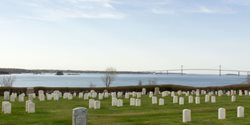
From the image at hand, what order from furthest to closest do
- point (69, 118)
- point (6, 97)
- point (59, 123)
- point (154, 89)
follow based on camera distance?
point (154, 89), point (6, 97), point (69, 118), point (59, 123)

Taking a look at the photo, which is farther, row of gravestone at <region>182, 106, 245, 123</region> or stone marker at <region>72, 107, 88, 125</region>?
row of gravestone at <region>182, 106, 245, 123</region>

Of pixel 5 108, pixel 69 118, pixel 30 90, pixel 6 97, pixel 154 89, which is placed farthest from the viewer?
pixel 154 89

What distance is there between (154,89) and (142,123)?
73.4ft

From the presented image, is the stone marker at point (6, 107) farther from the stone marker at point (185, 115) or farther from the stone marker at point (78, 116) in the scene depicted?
the stone marker at point (78, 116)

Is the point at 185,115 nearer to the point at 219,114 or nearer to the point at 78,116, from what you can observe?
the point at 219,114

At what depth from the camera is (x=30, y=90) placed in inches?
1347

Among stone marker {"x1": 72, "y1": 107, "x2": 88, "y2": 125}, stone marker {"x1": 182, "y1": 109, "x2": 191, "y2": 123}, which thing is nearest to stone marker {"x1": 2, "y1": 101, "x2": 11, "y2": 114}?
stone marker {"x1": 182, "y1": 109, "x2": 191, "y2": 123}

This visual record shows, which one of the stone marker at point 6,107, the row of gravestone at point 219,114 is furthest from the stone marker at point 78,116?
the stone marker at point 6,107

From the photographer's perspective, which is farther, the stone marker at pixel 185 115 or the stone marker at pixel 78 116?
the stone marker at pixel 185 115

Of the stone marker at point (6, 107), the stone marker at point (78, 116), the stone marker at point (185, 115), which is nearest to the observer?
the stone marker at point (78, 116)

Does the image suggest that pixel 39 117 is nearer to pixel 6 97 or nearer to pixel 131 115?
pixel 131 115

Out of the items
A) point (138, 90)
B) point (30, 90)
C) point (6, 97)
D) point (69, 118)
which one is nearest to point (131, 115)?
point (69, 118)

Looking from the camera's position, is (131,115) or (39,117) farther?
(131,115)

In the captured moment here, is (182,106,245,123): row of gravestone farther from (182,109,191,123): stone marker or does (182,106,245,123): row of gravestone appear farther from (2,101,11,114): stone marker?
(2,101,11,114): stone marker
